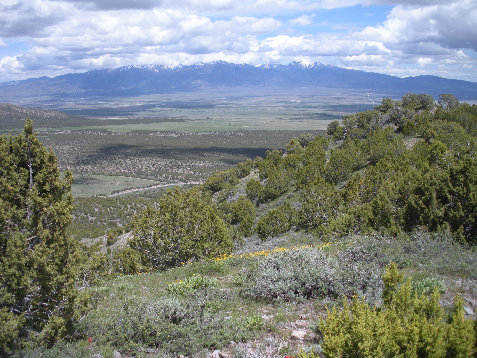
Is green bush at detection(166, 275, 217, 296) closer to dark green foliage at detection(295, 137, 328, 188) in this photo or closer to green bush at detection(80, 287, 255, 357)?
green bush at detection(80, 287, 255, 357)

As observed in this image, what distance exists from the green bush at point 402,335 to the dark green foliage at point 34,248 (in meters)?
4.05

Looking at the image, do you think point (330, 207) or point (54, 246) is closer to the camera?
point (54, 246)

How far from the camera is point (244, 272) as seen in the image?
9.40m

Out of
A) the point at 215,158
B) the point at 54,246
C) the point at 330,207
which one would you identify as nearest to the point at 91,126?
the point at 215,158

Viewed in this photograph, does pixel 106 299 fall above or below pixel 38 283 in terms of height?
below

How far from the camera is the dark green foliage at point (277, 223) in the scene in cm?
2158

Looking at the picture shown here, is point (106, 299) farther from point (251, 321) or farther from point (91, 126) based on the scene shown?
point (91, 126)

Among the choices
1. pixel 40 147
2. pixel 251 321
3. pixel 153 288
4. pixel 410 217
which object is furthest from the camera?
pixel 410 217

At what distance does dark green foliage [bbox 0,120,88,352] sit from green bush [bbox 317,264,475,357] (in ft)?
13.3

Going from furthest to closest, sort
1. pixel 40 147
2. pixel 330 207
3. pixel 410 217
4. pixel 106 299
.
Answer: pixel 330 207
pixel 410 217
pixel 106 299
pixel 40 147

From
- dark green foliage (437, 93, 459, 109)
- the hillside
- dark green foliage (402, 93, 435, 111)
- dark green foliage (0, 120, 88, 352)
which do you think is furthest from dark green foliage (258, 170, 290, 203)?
dark green foliage (0, 120, 88, 352)

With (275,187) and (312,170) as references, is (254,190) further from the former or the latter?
(312,170)

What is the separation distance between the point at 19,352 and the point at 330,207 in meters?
17.0

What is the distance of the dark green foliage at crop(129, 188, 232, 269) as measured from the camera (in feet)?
45.4
